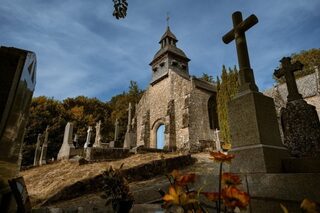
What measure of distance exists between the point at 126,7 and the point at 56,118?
93.2ft

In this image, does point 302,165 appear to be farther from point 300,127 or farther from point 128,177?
point 128,177

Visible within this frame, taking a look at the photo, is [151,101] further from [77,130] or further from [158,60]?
[77,130]

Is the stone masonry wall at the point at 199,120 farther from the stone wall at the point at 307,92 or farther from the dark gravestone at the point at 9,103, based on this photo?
the dark gravestone at the point at 9,103

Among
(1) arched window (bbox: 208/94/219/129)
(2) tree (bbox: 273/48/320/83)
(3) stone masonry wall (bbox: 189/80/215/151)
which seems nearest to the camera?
(3) stone masonry wall (bbox: 189/80/215/151)

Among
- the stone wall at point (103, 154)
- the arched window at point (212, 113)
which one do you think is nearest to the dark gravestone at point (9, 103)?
the stone wall at point (103, 154)

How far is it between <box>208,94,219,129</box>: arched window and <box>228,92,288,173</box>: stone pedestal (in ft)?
51.5

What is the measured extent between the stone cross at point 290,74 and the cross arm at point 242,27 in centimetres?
202

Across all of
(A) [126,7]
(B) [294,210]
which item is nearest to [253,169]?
(B) [294,210]

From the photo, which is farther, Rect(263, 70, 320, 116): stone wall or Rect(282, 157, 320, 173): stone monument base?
Rect(263, 70, 320, 116): stone wall

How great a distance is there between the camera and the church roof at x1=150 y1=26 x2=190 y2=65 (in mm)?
23672

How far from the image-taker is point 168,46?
2408cm

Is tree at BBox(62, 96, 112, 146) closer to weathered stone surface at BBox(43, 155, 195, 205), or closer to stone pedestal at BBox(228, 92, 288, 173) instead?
weathered stone surface at BBox(43, 155, 195, 205)

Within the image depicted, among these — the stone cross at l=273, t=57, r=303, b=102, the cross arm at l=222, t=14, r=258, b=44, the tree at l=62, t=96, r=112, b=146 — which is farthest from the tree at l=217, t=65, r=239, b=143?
the tree at l=62, t=96, r=112, b=146

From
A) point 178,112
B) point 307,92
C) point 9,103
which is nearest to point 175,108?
point 178,112
